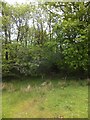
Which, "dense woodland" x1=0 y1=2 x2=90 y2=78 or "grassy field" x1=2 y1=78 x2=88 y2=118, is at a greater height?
"dense woodland" x1=0 y1=2 x2=90 y2=78

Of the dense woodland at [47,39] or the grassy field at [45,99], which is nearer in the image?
the grassy field at [45,99]

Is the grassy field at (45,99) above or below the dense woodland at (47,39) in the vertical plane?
below

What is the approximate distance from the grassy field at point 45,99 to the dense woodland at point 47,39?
3.27 ft

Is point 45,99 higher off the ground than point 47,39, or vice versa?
point 47,39

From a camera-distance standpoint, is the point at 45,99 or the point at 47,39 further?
the point at 47,39

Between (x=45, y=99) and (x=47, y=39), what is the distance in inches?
200

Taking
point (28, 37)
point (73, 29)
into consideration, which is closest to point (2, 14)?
point (28, 37)

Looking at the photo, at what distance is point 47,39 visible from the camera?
44.6ft

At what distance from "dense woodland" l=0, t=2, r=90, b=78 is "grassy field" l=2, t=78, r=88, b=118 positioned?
996 millimetres

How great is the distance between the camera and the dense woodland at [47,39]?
470 inches

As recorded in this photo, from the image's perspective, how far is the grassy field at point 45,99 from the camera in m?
8.07

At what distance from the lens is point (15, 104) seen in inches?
352

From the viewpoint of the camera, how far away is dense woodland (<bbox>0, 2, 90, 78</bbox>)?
39.1 feet

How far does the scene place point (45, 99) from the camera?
30.5ft
